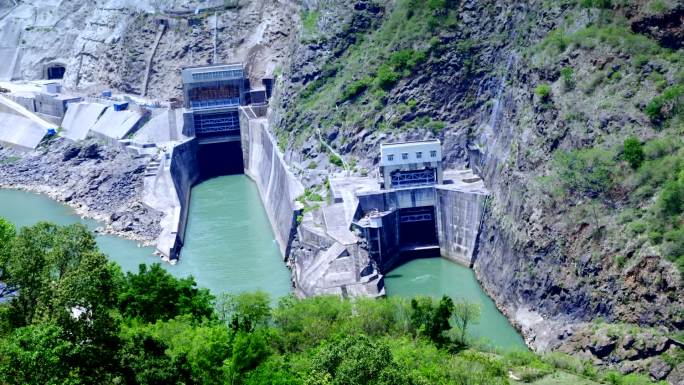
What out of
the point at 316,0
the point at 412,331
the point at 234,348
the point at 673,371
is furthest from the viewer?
the point at 316,0

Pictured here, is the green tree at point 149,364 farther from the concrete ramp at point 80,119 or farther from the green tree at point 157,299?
the concrete ramp at point 80,119

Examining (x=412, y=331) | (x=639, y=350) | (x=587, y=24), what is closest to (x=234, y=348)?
(x=412, y=331)

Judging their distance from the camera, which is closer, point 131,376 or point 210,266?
point 131,376

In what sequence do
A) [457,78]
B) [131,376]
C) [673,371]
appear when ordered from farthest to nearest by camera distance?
[457,78]
[673,371]
[131,376]

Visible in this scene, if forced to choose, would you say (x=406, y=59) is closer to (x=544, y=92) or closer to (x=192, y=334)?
(x=544, y=92)

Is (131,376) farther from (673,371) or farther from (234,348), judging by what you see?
(673,371)

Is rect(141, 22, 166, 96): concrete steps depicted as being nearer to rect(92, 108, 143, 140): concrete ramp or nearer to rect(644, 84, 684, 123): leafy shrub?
rect(92, 108, 143, 140): concrete ramp

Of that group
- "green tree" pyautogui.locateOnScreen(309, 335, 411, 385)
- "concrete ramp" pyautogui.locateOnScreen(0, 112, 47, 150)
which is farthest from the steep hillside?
"concrete ramp" pyautogui.locateOnScreen(0, 112, 47, 150)
